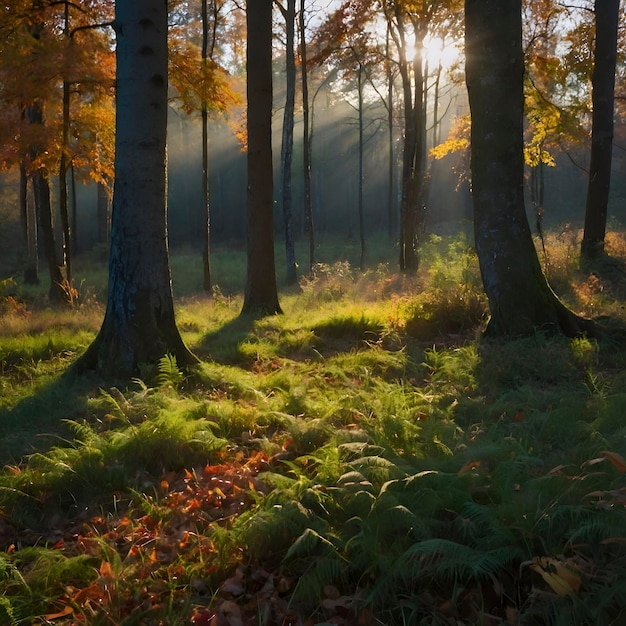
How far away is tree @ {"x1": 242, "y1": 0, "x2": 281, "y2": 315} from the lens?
1059 cm

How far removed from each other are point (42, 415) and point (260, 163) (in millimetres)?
6851

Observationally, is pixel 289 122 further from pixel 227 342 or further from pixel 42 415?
pixel 42 415

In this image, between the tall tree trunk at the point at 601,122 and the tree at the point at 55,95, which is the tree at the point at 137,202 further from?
the tall tree trunk at the point at 601,122

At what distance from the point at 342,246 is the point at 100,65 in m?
24.5

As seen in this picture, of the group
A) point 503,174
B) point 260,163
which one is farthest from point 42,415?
point 260,163

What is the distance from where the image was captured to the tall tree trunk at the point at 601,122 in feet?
42.2

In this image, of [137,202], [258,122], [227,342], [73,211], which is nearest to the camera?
[137,202]

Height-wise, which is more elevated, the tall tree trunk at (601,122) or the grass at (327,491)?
the tall tree trunk at (601,122)

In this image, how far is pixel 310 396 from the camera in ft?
18.5

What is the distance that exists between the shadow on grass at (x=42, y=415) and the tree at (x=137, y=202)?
49 centimetres

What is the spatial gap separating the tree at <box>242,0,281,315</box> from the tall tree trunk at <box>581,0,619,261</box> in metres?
7.35

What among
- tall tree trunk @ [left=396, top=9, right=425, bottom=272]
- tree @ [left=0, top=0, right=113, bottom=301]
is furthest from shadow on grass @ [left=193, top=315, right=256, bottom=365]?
tall tree trunk @ [left=396, top=9, right=425, bottom=272]

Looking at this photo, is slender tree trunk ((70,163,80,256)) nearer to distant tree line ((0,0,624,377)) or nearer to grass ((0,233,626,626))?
distant tree line ((0,0,624,377))

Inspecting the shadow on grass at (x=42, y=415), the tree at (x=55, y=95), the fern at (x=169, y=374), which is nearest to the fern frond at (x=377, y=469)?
the shadow on grass at (x=42, y=415)
